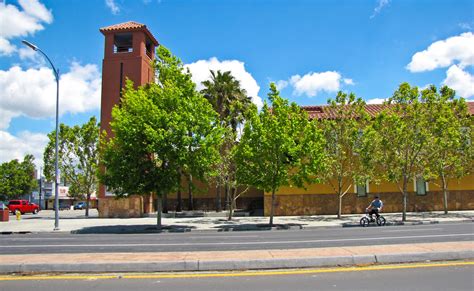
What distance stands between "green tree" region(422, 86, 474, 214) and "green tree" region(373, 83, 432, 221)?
0.46 meters

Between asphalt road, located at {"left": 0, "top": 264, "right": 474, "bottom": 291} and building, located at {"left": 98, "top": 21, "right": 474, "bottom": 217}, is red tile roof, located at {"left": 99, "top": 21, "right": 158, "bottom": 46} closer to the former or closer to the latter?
building, located at {"left": 98, "top": 21, "right": 474, "bottom": 217}

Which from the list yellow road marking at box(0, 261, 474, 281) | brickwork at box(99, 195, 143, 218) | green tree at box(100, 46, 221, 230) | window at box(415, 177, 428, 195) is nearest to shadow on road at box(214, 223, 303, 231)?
green tree at box(100, 46, 221, 230)

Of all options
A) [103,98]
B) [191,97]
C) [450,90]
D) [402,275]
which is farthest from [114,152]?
[450,90]

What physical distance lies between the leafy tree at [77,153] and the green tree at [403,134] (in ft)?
80.6

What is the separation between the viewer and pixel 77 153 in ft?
117

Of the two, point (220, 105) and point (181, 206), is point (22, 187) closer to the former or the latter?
A: point (181, 206)

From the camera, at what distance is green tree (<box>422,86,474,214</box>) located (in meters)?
24.2

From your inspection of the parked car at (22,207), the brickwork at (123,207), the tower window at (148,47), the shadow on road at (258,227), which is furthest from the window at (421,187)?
the parked car at (22,207)

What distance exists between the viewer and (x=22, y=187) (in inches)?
2552

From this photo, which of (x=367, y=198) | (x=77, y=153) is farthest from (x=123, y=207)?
(x=367, y=198)

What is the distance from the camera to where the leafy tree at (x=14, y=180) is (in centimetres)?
6269

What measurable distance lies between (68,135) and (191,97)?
17.8 m

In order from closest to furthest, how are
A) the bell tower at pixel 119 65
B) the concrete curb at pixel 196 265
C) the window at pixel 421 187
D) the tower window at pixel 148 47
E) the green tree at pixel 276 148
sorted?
the concrete curb at pixel 196 265, the green tree at pixel 276 148, the window at pixel 421 187, the bell tower at pixel 119 65, the tower window at pixel 148 47

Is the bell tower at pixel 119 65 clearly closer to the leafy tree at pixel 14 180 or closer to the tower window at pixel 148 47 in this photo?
the tower window at pixel 148 47
